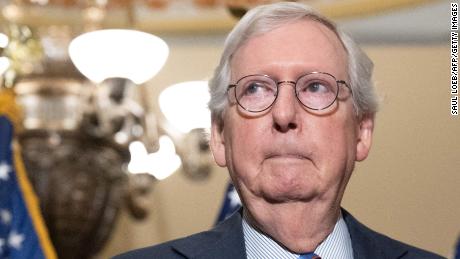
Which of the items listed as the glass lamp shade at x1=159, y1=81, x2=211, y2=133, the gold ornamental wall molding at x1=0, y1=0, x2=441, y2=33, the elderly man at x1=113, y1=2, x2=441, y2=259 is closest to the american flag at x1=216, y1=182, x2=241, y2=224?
the glass lamp shade at x1=159, y1=81, x2=211, y2=133

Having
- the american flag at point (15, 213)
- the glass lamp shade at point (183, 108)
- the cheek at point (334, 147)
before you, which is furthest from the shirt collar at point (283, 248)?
the glass lamp shade at point (183, 108)

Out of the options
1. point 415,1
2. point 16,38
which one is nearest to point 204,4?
point 415,1

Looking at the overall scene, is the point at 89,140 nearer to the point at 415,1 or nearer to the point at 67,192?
the point at 67,192

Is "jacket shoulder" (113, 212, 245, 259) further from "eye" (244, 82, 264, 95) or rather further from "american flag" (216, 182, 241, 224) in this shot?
"american flag" (216, 182, 241, 224)

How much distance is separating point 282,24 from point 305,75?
17 cm

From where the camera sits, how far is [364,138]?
254 cm

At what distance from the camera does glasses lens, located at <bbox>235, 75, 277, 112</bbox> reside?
2361mm

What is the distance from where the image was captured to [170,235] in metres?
9.92

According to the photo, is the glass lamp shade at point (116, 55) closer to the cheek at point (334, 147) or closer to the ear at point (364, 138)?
the ear at point (364, 138)

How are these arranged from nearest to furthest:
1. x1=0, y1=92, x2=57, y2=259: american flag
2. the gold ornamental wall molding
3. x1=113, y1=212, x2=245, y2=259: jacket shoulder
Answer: x1=113, y1=212, x2=245, y2=259: jacket shoulder < x1=0, y1=92, x2=57, y2=259: american flag < the gold ornamental wall molding

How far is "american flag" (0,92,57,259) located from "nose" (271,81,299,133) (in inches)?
98.2

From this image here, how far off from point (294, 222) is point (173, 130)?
5.05 m

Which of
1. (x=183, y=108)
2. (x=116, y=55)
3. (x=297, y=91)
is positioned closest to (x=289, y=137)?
(x=297, y=91)

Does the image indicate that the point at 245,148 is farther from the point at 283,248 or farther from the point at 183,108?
the point at 183,108
